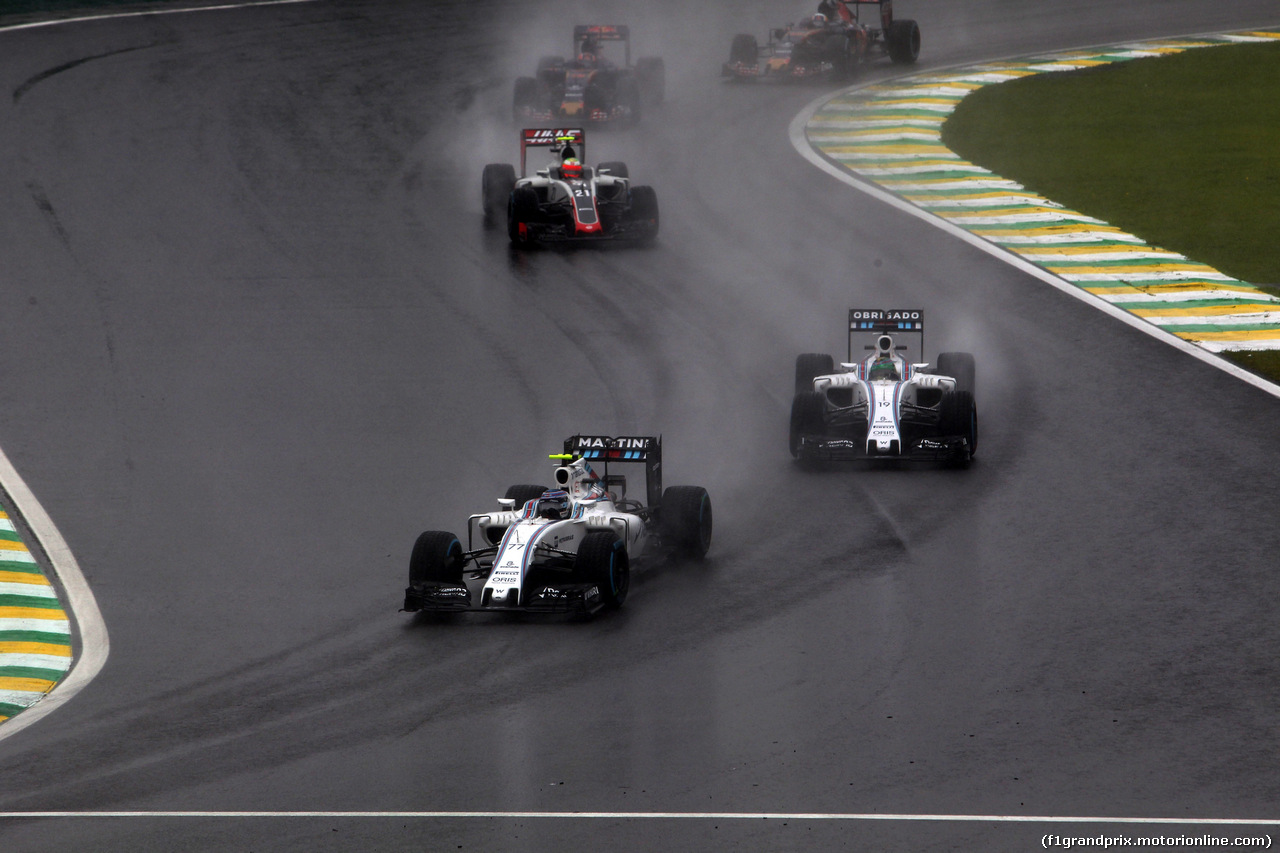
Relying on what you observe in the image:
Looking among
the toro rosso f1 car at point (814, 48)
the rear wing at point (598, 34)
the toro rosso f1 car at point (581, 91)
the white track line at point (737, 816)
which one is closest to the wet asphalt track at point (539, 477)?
the white track line at point (737, 816)

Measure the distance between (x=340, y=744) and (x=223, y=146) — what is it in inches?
904

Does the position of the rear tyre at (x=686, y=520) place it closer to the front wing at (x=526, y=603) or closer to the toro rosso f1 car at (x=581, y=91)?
the front wing at (x=526, y=603)

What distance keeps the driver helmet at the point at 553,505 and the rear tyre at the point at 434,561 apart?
875 mm

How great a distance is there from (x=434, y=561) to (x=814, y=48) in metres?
26.8

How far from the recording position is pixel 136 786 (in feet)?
40.3

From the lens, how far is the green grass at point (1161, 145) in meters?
28.5

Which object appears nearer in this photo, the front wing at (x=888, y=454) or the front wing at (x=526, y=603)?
the front wing at (x=526, y=603)

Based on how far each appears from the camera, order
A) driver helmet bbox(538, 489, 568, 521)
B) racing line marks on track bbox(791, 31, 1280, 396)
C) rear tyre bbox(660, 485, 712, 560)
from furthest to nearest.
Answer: racing line marks on track bbox(791, 31, 1280, 396)
rear tyre bbox(660, 485, 712, 560)
driver helmet bbox(538, 489, 568, 521)

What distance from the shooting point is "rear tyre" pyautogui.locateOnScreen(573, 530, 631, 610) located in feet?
49.9

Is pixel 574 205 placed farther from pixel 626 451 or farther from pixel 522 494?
pixel 522 494

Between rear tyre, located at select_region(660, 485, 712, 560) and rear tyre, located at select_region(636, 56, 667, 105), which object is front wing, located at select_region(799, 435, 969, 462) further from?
rear tyre, located at select_region(636, 56, 667, 105)

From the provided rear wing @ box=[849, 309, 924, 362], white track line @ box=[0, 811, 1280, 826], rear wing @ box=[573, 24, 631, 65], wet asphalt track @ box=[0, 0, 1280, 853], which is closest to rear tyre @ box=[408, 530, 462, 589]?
wet asphalt track @ box=[0, 0, 1280, 853]

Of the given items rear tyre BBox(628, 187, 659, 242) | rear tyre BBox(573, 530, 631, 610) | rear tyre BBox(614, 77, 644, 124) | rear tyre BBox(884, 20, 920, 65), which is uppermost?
rear tyre BBox(884, 20, 920, 65)

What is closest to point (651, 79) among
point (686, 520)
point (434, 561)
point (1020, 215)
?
point (1020, 215)
